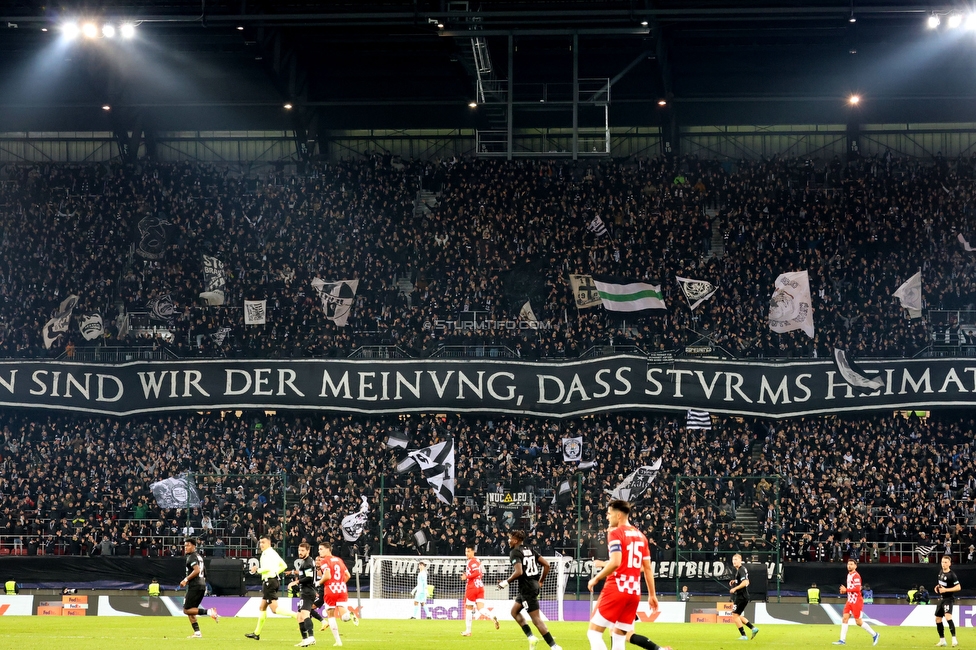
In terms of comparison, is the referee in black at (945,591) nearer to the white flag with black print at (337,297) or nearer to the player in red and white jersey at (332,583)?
the player in red and white jersey at (332,583)

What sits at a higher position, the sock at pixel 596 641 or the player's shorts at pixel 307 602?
the sock at pixel 596 641

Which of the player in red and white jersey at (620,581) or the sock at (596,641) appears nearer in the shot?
the sock at (596,641)

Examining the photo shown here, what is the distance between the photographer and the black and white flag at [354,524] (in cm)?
3997

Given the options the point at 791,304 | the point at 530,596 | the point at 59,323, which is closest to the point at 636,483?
the point at 791,304

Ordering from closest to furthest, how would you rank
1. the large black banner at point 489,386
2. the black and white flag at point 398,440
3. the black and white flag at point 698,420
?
the large black banner at point 489,386 → the black and white flag at point 698,420 → the black and white flag at point 398,440

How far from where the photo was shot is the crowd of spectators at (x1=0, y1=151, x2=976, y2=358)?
152 feet

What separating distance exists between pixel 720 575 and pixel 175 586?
56.9 feet

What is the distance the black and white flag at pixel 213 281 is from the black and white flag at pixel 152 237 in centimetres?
241

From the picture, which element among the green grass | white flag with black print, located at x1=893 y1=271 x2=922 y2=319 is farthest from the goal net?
white flag with black print, located at x1=893 y1=271 x2=922 y2=319

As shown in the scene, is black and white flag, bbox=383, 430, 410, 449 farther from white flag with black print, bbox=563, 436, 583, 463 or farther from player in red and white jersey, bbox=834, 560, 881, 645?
player in red and white jersey, bbox=834, 560, 881, 645

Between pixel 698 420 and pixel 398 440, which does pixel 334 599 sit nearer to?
pixel 398 440

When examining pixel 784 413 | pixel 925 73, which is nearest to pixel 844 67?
pixel 925 73

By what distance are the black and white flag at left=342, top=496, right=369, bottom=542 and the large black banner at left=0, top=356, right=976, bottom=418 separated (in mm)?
5124
